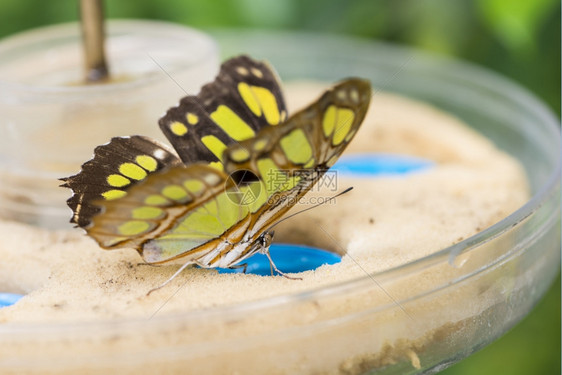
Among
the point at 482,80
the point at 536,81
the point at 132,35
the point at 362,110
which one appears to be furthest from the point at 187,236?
the point at 536,81

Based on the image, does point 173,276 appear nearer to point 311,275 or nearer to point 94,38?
point 311,275

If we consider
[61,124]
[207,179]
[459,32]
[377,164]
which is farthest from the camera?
[459,32]

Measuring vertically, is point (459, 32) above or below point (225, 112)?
below

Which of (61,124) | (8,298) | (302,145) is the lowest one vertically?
(8,298)

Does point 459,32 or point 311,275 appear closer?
point 311,275

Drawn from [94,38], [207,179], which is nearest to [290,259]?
[207,179]

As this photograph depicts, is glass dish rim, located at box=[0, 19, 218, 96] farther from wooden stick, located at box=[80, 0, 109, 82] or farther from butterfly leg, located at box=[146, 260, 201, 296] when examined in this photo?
butterfly leg, located at box=[146, 260, 201, 296]

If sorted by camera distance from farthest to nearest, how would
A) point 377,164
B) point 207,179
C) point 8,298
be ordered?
point 377,164 < point 8,298 < point 207,179
